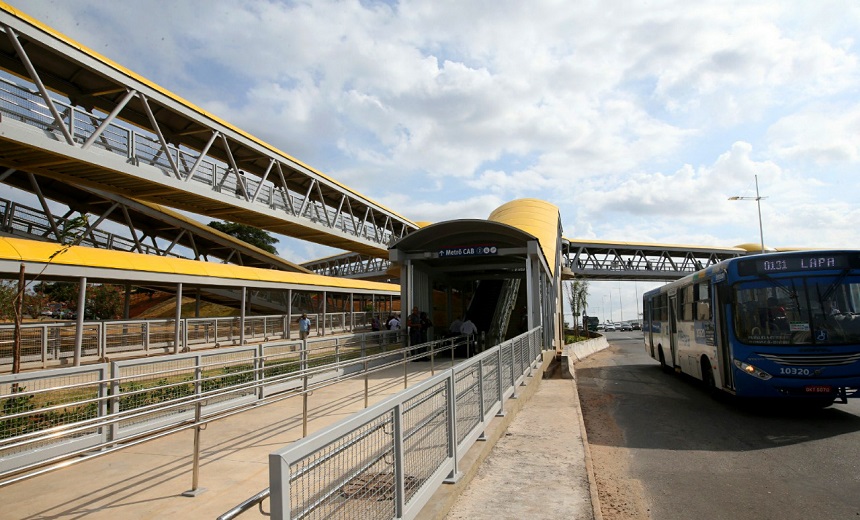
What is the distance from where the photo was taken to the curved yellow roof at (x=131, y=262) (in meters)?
13.1

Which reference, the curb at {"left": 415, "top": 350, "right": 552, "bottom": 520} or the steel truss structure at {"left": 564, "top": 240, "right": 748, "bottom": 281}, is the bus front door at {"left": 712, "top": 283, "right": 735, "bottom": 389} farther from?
the steel truss structure at {"left": 564, "top": 240, "right": 748, "bottom": 281}

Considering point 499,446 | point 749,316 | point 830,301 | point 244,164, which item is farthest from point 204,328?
point 830,301

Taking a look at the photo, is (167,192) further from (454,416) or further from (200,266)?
(454,416)

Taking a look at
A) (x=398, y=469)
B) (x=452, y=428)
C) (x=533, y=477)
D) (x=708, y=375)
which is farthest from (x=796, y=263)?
(x=398, y=469)

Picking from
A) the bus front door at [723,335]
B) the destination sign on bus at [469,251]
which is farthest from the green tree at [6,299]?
the bus front door at [723,335]

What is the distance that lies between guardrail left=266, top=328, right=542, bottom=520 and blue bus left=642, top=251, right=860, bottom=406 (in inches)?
249

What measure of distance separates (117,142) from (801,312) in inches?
802

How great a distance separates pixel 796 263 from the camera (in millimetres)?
10352

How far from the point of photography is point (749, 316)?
34.0ft

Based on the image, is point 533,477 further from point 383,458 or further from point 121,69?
point 121,69

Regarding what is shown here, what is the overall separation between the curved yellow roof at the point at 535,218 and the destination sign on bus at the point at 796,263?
1591 centimetres

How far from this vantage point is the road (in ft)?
19.4

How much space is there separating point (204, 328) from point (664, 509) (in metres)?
18.9

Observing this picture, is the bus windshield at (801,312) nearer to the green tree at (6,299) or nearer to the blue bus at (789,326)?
the blue bus at (789,326)
